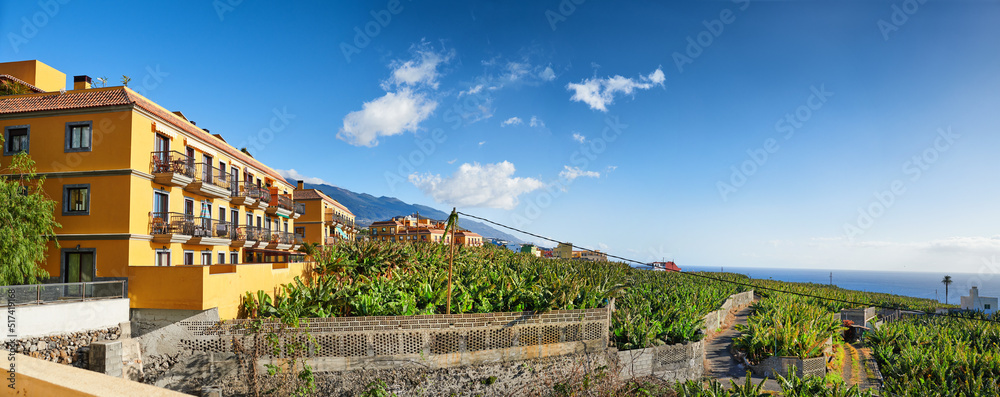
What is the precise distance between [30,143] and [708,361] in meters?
27.1

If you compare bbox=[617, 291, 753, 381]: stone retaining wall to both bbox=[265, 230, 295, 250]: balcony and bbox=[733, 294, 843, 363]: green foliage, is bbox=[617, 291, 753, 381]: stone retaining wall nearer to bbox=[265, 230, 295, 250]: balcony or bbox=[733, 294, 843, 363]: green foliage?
bbox=[733, 294, 843, 363]: green foliage

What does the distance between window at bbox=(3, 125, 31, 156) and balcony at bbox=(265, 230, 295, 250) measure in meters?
10.5

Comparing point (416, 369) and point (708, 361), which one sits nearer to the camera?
point (416, 369)

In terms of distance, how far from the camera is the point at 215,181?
20.9 meters

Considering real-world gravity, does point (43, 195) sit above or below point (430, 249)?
above

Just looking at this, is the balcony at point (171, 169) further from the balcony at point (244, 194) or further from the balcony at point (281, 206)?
the balcony at point (281, 206)

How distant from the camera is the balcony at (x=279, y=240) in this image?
25425 millimetres

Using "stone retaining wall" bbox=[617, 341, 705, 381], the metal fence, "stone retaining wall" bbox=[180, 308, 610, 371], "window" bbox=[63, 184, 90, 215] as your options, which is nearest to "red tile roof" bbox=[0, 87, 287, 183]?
"window" bbox=[63, 184, 90, 215]

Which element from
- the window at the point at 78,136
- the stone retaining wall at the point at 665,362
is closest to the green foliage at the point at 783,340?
the stone retaining wall at the point at 665,362

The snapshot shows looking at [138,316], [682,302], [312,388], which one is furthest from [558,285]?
[682,302]

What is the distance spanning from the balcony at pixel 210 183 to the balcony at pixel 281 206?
5.12m

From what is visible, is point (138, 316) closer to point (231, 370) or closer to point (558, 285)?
point (231, 370)

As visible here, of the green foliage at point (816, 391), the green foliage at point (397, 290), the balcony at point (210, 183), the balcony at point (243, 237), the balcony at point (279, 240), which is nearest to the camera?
the green foliage at point (816, 391)

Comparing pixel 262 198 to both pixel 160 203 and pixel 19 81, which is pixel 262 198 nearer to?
pixel 160 203
